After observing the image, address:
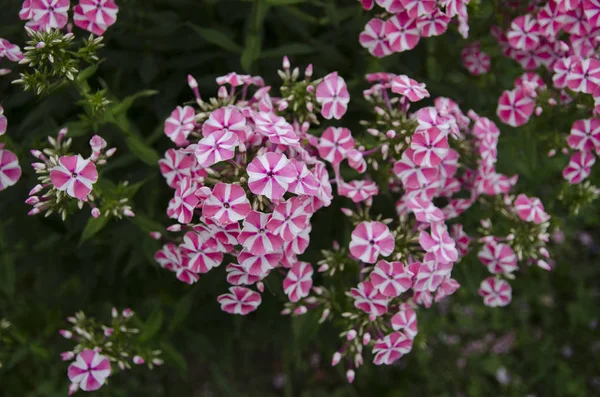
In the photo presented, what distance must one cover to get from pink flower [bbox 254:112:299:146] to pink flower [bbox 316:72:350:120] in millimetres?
290

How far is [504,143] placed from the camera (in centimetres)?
329

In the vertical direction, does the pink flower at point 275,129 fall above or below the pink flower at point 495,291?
above

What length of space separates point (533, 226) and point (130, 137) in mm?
1864

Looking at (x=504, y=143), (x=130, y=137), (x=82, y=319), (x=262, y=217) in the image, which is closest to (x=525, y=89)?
(x=504, y=143)

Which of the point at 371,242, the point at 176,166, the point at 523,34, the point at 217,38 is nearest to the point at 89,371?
the point at 176,166

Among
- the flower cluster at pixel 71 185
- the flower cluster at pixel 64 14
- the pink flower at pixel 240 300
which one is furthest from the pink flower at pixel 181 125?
the pink flower at pixel 240 300

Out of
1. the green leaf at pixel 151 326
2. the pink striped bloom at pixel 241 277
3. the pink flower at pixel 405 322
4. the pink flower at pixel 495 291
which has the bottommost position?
the green leaf at pixel 151 326

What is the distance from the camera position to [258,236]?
2.00 metres

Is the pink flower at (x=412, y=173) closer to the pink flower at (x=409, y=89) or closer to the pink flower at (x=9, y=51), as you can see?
the pink flower at (x=409, y=89)

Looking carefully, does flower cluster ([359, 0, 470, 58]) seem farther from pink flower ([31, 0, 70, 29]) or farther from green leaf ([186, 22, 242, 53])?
pink flower ([31, 0, 70, 29])

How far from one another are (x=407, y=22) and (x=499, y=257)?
111cm

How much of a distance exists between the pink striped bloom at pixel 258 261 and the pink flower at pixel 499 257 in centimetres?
105

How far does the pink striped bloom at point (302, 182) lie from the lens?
1.95m

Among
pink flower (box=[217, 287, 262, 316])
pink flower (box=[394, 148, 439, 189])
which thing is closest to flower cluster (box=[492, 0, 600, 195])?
pink flower (box=[394, 148, 439, 189])
